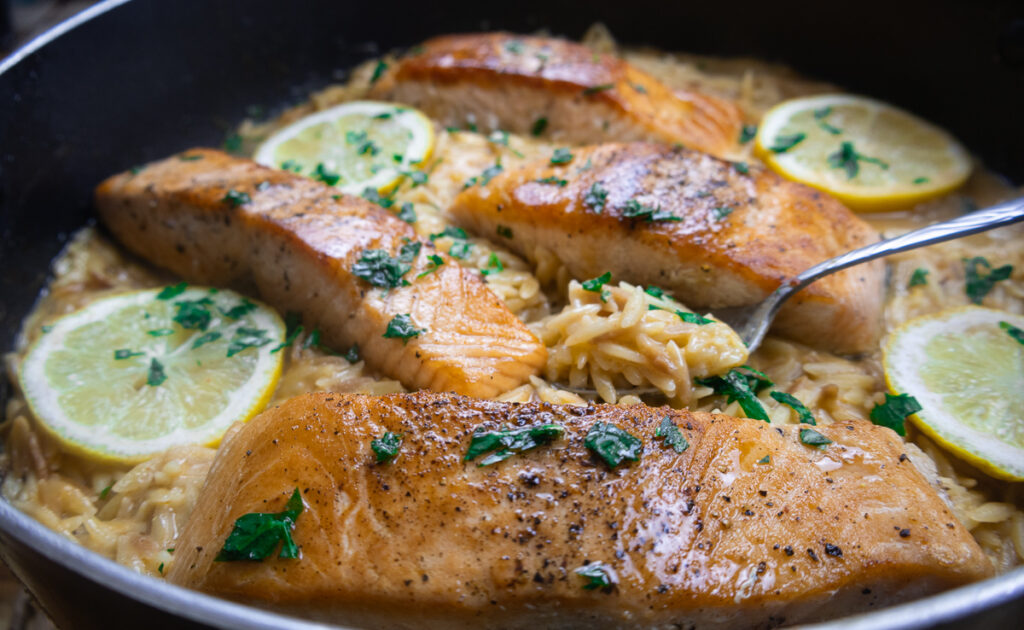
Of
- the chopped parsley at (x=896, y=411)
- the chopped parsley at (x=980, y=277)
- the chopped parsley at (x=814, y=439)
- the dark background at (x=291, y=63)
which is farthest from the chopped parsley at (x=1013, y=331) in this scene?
the dark background at (x=291, y=63)

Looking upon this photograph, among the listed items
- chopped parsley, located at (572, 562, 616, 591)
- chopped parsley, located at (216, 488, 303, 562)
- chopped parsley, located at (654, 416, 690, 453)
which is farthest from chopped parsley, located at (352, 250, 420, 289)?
chopped parsley, located at (572, 562, 616, 591)

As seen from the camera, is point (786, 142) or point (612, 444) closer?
point (612, 444)

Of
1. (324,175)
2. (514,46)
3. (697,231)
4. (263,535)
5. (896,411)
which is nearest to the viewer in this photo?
(263,535)

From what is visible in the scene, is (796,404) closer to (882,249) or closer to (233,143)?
(882,249)

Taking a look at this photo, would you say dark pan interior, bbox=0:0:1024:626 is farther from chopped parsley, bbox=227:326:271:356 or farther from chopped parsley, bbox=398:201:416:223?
chopped parsley, bbox=398:201:416:223

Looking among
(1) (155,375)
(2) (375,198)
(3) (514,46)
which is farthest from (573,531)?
(3) (514,46)

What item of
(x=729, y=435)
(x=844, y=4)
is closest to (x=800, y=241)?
(x=729, y=435)
